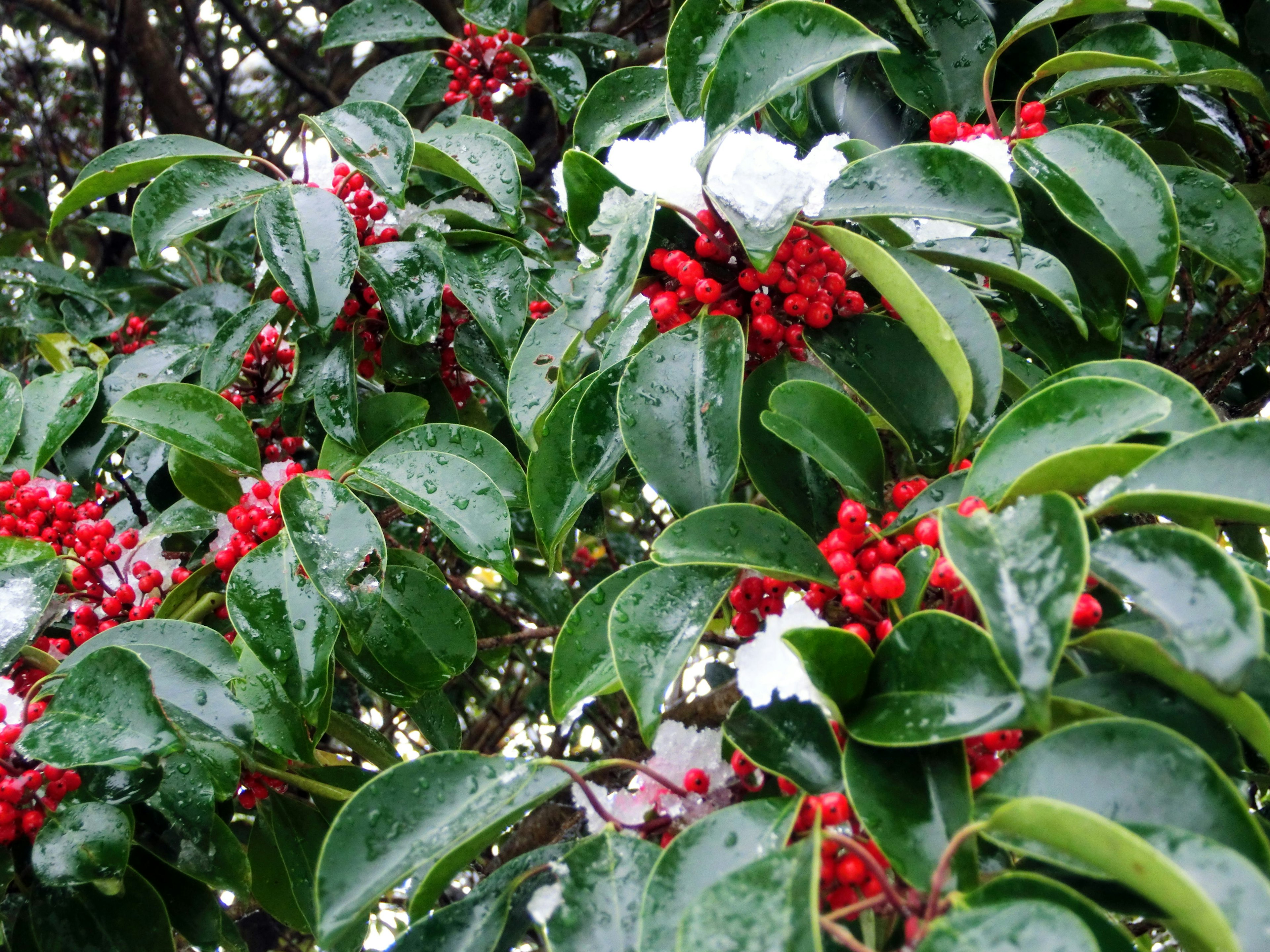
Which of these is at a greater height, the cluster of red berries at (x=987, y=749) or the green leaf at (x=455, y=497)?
the green leaf at (x=455, y=497)

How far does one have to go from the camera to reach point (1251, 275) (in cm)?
120

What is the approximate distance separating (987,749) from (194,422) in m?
1.08

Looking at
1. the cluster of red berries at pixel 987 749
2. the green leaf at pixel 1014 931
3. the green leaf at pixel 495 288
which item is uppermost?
the green leaf at pixel 495 288

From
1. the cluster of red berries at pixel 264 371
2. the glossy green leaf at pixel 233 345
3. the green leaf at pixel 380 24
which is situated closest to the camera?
the glossy green leaf at pixel 233 345

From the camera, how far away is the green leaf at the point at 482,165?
1438mm

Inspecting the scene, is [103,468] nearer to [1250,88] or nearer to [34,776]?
[34,776]

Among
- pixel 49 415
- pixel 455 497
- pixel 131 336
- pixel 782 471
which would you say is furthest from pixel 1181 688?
pixel 131 336

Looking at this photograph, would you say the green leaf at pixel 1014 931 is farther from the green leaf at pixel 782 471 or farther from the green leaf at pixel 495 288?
the green leaf at pixel 495 288

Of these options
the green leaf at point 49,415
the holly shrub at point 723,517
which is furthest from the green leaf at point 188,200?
the green leaf at point 49,415

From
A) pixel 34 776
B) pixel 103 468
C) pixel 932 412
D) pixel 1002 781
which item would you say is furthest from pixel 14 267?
pixel 1002 781

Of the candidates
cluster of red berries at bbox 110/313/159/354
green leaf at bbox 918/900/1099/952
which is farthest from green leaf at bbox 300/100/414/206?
green leaf at bbox 918/900/1099/952

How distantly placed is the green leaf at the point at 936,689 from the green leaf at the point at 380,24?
1.82m

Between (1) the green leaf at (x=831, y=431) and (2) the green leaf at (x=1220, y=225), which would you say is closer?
(1) the green leaf at (x=831, y=431)

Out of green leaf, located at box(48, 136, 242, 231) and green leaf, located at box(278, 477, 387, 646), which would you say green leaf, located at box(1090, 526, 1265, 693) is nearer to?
green leaf, located at box(278, 477, 387, 646)
